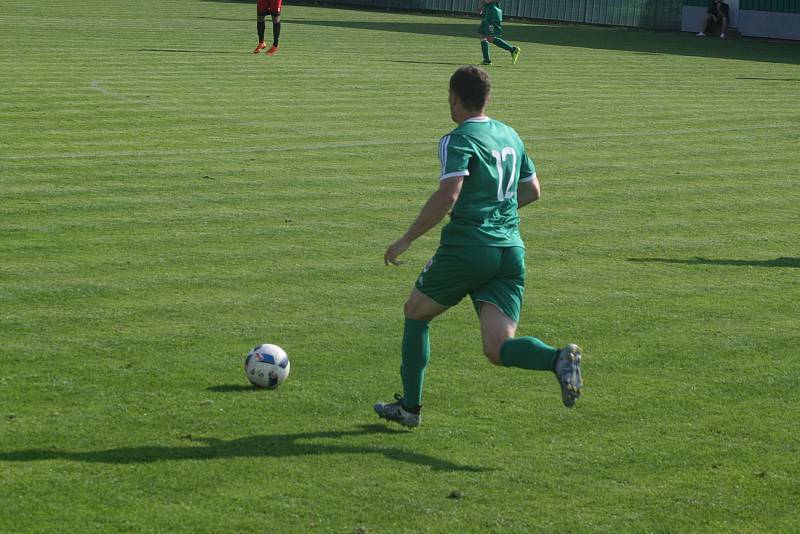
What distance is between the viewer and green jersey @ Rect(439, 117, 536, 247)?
692cm

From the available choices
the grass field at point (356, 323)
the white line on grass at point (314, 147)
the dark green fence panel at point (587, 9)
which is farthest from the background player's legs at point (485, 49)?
the dark green fence panel at point (587, 9)

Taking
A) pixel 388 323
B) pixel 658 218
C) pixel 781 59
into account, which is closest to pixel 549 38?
pixel 781 59

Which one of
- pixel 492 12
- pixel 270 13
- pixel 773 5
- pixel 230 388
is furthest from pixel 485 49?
pixel 230 388

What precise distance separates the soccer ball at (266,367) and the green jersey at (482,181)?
4.99 feet

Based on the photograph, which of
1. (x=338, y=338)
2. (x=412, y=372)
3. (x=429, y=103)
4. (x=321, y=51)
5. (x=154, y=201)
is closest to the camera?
(x=412, y=372)

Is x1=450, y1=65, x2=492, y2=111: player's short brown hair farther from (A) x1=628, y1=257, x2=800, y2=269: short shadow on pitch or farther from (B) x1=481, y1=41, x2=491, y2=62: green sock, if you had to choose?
(B) x1=481, y1=41, x2=491, y2=62: green sock

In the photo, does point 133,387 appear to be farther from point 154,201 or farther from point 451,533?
point 154,201

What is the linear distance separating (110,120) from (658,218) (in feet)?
29.0

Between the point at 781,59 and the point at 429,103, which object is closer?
the point at 429,103

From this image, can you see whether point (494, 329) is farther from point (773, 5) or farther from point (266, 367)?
point (773, 5)

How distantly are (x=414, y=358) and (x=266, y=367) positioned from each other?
3.78ft

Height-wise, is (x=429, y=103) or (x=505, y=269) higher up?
(x=505, y=269)

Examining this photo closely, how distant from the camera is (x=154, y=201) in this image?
45.0 feet

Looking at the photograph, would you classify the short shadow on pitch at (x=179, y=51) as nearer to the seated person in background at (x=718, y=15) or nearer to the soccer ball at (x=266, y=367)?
the seated person in background at (x=718, y=15)
